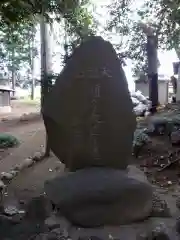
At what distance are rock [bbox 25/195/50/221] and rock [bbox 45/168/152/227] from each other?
1.12 feet

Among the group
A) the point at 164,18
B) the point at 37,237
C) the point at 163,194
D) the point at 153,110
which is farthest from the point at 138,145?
the point at 153,110

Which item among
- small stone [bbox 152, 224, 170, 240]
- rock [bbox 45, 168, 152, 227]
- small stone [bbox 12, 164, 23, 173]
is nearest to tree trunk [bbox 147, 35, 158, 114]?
small stone [bbox 12, 164, 23, 173]

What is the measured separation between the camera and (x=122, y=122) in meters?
4.58

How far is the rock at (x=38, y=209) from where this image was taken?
4480mm

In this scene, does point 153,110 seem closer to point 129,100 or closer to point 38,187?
point 38,187

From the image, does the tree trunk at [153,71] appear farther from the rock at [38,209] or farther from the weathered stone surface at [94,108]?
the rock at [38,209]

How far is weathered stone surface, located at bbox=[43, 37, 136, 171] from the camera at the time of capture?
4551 mm

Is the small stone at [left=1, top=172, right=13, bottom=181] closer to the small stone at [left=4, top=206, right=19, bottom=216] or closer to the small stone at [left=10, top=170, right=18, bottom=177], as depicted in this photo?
the small stone at [left=10, top=170, right=18, bottom=177]

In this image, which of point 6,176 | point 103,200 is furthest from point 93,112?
point 6,176

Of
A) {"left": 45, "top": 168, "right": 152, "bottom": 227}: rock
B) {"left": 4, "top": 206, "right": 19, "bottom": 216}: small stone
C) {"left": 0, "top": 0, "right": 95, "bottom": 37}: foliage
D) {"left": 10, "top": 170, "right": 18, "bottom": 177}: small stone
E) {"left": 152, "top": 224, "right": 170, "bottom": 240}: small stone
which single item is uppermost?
{"left": 0, "top": 0, "right": 95, "bottom": 37}: foliage

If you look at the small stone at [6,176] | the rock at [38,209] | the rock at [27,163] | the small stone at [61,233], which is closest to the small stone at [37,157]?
the rock at [27,163]

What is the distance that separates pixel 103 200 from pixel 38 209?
1099 mm

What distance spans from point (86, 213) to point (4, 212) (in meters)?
1.32

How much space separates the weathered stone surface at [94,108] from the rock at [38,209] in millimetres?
767
